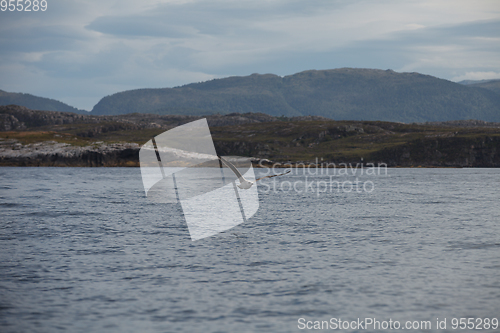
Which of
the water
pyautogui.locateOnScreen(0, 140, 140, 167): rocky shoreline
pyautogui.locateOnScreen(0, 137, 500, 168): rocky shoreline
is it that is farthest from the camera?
pyautogui.locateOnScreen(0, 137, 500, 168): rocky shoreline

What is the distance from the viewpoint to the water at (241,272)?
602 inches

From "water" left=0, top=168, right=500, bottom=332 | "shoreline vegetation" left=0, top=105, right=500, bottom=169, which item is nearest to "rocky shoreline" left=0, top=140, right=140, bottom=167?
"shoreline vegetation" left=0, top=105, right=500, bottom=169

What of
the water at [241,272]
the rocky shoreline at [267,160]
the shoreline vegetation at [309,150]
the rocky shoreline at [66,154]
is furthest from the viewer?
the shoreline vegetation at [309,150]

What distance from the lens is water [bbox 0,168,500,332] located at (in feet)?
50.2

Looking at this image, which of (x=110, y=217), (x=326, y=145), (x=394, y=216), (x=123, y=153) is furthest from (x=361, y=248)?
(x=326, y=145)

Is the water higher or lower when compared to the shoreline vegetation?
lower

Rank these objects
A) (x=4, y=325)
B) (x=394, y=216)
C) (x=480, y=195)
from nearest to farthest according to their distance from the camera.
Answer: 1. (x=4, y=325)
2. (x=394, y=216)
3. (x=480, y=195)

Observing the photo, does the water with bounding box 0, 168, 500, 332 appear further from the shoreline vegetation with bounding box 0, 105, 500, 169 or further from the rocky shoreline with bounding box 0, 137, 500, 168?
the shoreline vegetation with bounding box 0, 105, 500, 169

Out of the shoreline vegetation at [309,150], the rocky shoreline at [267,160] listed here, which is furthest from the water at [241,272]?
the shoreline vegetation at [309,150]

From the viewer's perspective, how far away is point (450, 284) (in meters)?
18.8

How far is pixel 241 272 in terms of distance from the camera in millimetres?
20500

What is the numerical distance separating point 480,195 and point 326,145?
127303 millimetres

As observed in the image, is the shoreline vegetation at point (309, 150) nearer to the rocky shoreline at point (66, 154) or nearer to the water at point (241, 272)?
the rocky shoreline at point (66, 154)

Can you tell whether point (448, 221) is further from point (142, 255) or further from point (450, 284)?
point (142, 255)
